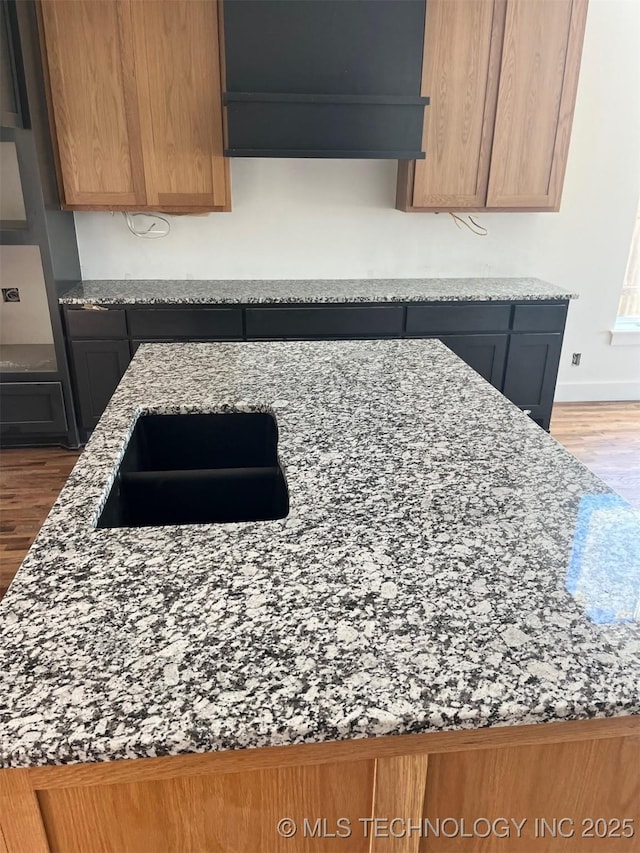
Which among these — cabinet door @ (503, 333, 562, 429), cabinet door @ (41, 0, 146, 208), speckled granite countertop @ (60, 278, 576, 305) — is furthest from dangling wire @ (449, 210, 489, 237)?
cabinet door @ (41, 0, 146, 208)

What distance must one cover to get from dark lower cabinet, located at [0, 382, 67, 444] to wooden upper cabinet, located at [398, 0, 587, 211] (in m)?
2.24

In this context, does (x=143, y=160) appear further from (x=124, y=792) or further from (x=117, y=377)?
(x=124, y=792)

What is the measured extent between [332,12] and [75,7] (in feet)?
3.95

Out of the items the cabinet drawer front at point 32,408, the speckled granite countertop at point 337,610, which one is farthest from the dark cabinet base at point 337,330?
the speckled granite countertop at point 337,610

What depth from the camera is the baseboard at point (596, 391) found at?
4250 mm

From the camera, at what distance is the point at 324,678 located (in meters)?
0.73

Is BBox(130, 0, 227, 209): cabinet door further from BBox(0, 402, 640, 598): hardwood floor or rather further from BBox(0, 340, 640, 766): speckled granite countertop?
BBox(0, 340, 640, 766): speckled granite countertop

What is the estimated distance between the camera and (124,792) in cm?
76

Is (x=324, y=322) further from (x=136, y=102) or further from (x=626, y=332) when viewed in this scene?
(x=626, y=332)

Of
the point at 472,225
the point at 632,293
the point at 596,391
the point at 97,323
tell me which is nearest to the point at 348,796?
the point at 97,323

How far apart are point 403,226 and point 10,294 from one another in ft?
7.77

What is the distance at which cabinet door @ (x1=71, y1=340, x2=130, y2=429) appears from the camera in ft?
10.7

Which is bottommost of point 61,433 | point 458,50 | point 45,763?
point 61,433

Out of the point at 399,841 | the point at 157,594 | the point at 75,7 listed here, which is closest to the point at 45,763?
the point at 157,594
